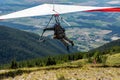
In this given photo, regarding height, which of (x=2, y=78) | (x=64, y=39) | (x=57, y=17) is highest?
(x=57, y=17)

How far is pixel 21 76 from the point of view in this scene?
38.4 meters

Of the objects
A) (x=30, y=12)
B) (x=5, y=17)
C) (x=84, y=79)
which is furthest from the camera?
(x=30, y=12)

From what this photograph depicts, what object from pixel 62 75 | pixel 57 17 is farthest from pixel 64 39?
pixel 62 75

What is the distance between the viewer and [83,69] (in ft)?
134

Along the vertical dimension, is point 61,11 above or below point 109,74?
above

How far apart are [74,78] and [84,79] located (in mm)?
1227

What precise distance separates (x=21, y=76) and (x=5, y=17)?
27.7ft

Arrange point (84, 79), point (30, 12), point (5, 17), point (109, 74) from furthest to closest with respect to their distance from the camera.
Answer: point (30, 12)
point (5, 17)
point (109, 74)
point (84, 79)

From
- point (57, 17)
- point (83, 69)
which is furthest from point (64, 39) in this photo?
point (83, 69)

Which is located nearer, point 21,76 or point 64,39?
point 21,76

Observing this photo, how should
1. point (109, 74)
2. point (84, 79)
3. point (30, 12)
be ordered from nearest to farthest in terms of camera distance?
1. point (84, 79)
2. point (109, 74)
3. point (30, 12)

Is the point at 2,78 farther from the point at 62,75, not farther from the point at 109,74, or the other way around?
the point at 109,74

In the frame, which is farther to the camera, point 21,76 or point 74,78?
point 21,76

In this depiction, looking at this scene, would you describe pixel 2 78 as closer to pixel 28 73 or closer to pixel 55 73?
pixel 28 73
